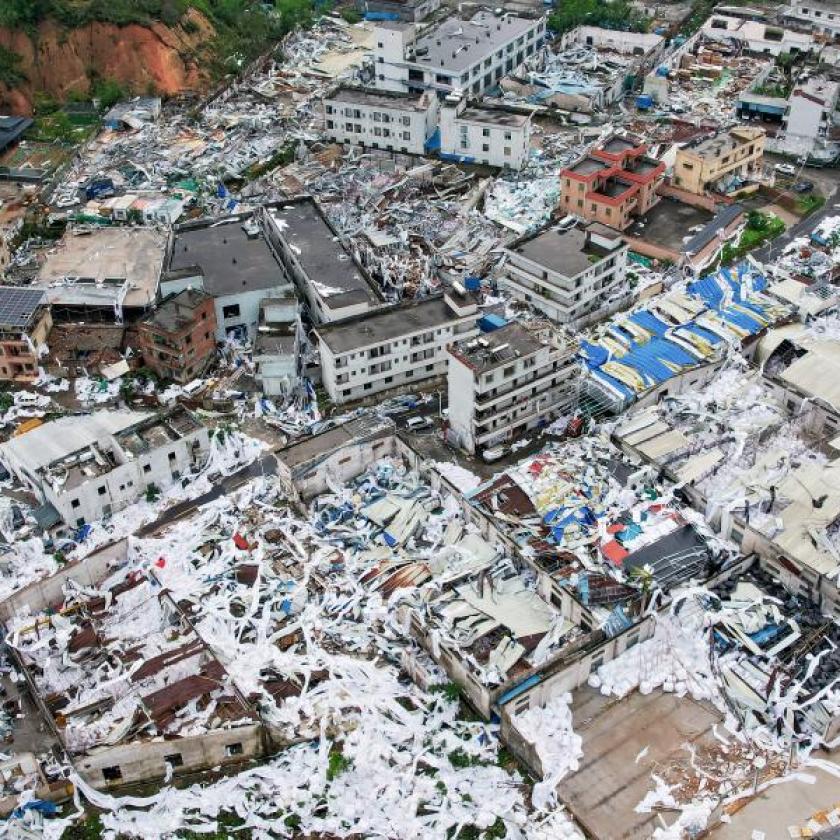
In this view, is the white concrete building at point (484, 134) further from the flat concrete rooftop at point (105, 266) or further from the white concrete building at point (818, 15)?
the white concrete building at point (818, 15)

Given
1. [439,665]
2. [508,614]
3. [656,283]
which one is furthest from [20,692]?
[656,283]

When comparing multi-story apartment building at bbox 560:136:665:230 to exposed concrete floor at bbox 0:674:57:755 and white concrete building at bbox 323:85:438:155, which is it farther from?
exposed concrete floor at bbox 0:674:57:755

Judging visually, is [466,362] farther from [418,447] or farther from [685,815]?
[685,815]

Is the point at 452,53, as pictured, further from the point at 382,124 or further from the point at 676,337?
the point at 676,337

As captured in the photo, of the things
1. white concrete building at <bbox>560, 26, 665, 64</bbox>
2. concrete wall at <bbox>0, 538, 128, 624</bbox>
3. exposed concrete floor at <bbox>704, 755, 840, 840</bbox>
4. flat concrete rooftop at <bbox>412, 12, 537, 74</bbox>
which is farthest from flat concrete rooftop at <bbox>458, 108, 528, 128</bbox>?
exposed concrete floor at <bbox>704, 755, 840, 840</bbox>

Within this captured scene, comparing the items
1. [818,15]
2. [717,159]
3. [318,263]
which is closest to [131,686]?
[318,263]

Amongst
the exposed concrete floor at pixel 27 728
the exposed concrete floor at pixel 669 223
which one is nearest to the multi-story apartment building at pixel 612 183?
the exposed concrete floor at pixel 669 223
